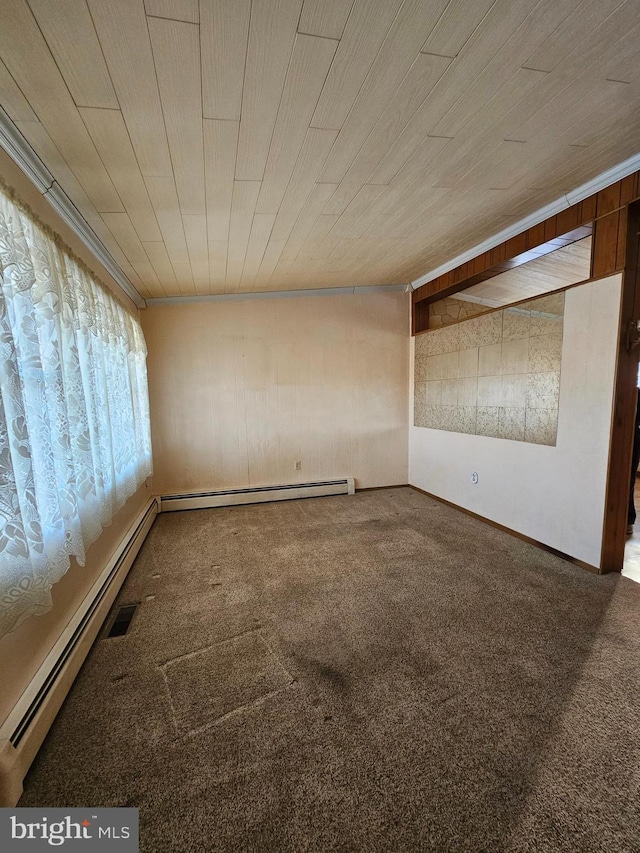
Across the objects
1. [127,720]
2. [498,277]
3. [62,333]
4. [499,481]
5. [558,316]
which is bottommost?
[127,720]

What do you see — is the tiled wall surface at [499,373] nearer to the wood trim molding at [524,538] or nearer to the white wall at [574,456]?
the white wall at [574,456]

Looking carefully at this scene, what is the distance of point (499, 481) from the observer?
3.07m

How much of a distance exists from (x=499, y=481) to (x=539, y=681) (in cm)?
182

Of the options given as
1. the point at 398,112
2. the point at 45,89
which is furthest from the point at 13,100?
the point at 398,112

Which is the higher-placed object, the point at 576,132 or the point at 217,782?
the point at 576,132

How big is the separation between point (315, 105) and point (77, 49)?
2.67 feet

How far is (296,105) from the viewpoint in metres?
1.39

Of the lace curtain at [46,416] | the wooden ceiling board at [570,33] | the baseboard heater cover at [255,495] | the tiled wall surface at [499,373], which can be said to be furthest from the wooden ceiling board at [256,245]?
the baseboard heater cover at [255,495]

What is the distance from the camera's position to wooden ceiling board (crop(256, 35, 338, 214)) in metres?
1.17

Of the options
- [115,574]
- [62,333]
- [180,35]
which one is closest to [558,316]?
[180,35]

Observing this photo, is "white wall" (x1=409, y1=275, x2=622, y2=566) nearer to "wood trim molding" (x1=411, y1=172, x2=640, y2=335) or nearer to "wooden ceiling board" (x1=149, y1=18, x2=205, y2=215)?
"wood trim molding" (x1=411, y1=172, x2=640, y2=335)

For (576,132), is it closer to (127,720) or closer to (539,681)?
(539,681)

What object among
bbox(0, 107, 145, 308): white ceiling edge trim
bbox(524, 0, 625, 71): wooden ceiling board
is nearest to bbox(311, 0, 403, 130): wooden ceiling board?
bbox(524, 0, 625, 71): wooden ceiling board

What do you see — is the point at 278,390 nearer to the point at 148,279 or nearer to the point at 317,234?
the point at 148,279
